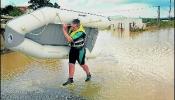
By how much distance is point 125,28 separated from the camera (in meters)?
49.2

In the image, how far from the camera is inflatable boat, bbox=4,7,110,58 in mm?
10633

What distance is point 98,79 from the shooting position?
11859 millimetres

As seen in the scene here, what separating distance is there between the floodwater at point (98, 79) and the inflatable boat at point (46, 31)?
67 centimetres

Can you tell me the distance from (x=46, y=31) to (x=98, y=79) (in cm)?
177

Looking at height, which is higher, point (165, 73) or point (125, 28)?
point (165, 73)

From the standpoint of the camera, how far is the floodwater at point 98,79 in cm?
1003

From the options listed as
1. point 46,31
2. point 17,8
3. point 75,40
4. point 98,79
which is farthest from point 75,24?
point 17,8

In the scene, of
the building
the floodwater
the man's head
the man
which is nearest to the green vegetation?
the floodwater

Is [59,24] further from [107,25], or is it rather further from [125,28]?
[125,28]

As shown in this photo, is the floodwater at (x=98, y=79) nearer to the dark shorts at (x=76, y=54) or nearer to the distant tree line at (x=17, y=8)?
the dark shorts at (x=76, y=54)

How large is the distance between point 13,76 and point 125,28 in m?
36.9

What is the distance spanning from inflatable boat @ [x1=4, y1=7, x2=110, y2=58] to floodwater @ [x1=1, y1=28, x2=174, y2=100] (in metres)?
0.67

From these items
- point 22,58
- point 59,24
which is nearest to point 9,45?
point 59,24

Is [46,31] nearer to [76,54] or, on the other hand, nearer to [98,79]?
[76,54]
